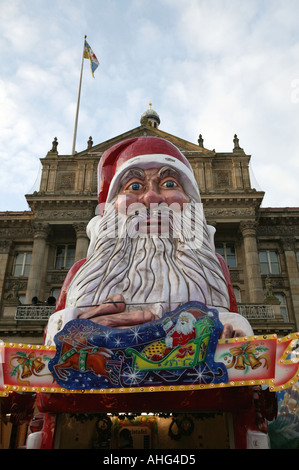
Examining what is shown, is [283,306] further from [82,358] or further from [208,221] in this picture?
[82,358]

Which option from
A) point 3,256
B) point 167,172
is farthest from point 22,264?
point 167,172

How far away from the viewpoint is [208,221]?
2578cm

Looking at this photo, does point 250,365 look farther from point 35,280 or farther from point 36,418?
point 35,280

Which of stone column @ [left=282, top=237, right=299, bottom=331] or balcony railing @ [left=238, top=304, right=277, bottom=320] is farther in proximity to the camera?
stone column @ [left=282, top=237, right=299, bottom=331]

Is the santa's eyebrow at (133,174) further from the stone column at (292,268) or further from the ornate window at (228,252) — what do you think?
the ornate window at (228,252)

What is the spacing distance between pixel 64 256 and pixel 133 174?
804 inches

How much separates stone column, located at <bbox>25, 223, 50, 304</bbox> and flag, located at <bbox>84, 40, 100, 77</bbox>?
1485cm

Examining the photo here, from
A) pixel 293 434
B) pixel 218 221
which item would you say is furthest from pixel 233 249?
pixel 293 434

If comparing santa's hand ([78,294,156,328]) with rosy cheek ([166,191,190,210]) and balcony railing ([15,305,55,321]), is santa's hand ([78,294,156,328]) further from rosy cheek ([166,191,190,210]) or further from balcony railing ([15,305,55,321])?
balcony railing ([15,305,55,321])

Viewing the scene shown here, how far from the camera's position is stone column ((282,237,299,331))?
2464cm

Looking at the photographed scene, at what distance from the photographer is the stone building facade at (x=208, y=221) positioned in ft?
82.3

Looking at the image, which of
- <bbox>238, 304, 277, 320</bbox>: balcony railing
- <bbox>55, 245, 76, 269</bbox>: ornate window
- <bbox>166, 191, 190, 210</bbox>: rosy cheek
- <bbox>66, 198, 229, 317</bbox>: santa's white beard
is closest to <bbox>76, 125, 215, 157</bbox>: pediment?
<bbox>55, 245, 76, 269</bbox>: ornate window

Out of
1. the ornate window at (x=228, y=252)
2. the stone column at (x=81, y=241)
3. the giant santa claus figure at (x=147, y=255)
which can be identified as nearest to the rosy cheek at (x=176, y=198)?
the giant santa claus figure at (x=147, y=255)
